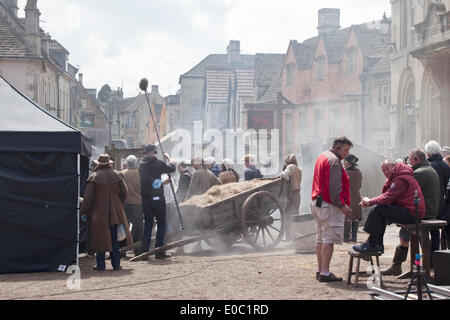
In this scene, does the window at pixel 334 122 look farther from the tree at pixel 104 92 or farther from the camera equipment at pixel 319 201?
the tree at pixel 104 92

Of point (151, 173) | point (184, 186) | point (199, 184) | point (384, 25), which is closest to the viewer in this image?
point (151, 173)

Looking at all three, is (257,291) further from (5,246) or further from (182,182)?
(182,182)

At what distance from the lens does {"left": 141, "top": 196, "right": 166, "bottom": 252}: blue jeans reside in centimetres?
1149

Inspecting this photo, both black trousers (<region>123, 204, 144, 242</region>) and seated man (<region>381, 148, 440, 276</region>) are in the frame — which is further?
black trousers (<region>123, 204, 144, 242</region>)

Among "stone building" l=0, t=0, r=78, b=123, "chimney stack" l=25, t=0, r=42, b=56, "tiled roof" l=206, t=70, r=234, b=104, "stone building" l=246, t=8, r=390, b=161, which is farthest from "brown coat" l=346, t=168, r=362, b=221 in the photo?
"tiled roof" l=206, t=70, r=234, b=104

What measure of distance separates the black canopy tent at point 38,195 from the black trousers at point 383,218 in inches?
Result: 173

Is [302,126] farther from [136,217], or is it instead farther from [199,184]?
[136,217]

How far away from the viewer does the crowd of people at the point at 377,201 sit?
27.3 feet

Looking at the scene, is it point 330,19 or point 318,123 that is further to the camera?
point 330,19

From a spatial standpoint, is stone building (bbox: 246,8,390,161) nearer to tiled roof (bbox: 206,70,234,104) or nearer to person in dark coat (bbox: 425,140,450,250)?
tiled roof (bbox: 206,70,234,104)

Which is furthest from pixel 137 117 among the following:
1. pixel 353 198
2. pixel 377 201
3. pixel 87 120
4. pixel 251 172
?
pixel 377 201

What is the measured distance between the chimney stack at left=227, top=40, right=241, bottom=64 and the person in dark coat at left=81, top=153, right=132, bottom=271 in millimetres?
53849

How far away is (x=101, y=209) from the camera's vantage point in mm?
10234

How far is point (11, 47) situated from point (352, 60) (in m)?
18.5
